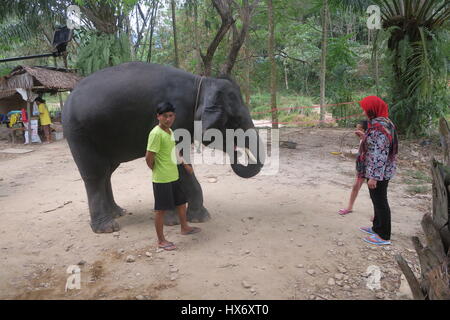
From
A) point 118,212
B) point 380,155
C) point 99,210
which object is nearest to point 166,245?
point 99,210

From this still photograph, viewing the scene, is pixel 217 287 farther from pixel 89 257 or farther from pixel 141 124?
Result: pixel 141 124

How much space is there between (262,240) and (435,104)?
7575mm

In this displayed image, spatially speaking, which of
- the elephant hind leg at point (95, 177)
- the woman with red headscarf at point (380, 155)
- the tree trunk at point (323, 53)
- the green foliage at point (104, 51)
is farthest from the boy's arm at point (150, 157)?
the green foliage at point (104, 51)

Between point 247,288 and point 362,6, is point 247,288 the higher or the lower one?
the lower one

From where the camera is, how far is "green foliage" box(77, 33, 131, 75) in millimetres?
12055

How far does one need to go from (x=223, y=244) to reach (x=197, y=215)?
0.72 m

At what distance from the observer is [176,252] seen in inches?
140

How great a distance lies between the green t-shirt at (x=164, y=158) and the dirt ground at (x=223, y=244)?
2.47 feet

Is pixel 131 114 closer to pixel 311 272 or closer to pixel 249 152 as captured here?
pixel 249 152

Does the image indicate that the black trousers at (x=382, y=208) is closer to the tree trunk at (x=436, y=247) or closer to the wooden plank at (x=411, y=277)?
the tree trunk at (x=436, y=247)

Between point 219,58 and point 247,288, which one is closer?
point 247,288

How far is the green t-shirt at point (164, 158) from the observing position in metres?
3.40
